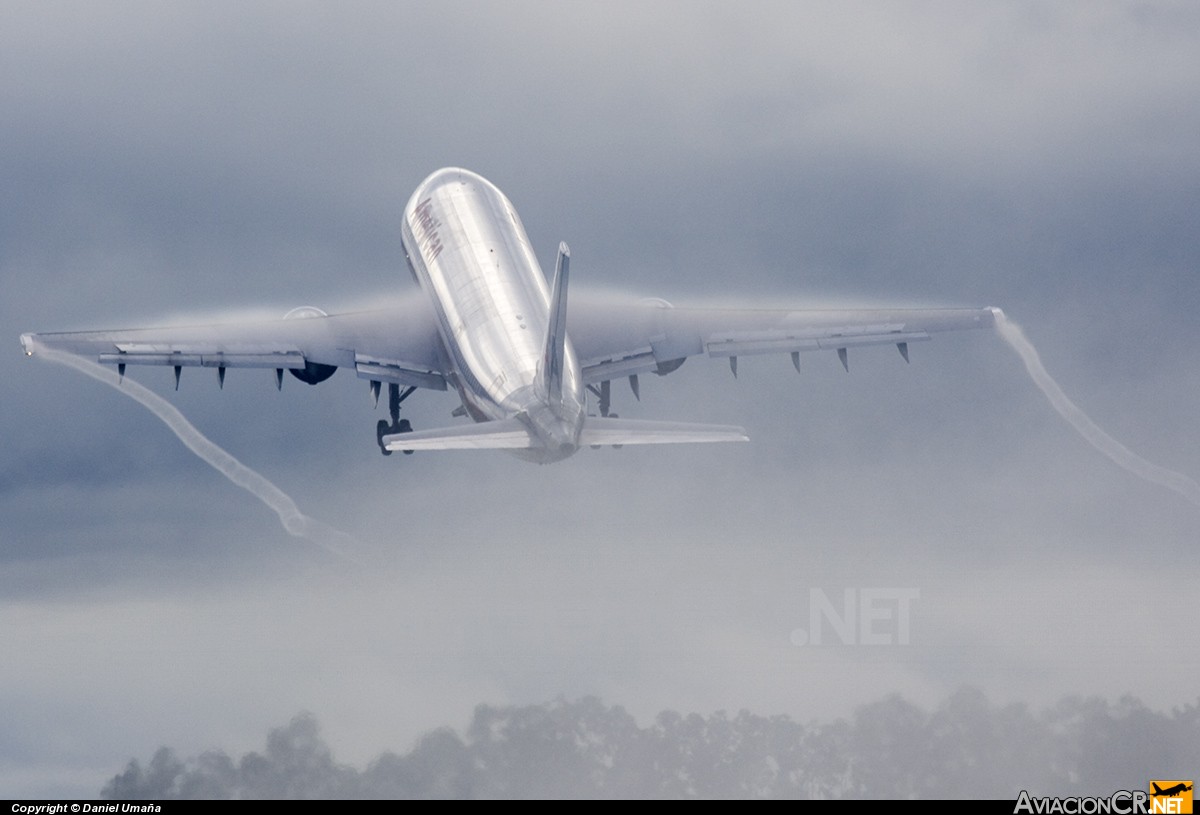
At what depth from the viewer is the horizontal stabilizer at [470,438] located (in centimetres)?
8956

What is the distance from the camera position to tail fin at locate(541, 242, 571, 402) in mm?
92000

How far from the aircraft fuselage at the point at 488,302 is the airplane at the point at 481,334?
0.09 metres

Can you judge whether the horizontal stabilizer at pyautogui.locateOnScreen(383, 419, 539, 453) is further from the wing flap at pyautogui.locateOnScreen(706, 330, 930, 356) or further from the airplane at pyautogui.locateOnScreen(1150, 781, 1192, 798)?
the airplane at pyautogui.locateOnScreen(1150, 781, 1192, 798)

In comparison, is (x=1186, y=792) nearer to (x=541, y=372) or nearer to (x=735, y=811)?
(x=735, y=811)

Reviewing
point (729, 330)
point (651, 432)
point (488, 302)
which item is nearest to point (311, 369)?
point (488, 302)

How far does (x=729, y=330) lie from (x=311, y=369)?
1905 cm

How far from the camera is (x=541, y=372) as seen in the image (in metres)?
92.8

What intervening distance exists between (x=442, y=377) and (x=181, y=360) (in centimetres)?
1166

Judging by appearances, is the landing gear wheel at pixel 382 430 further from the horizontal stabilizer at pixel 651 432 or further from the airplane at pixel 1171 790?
the airplane at pixel 1171 790

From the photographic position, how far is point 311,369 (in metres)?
107

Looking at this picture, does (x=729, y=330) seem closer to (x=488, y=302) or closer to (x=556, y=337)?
(x=488, y=302)

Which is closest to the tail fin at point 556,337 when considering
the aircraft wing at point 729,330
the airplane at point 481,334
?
the airplane at point 481,334

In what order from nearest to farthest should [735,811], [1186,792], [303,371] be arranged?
[1186,792], [735,811], [303,371]

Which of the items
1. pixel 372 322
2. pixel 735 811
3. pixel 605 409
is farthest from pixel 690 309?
pixel 735 811
